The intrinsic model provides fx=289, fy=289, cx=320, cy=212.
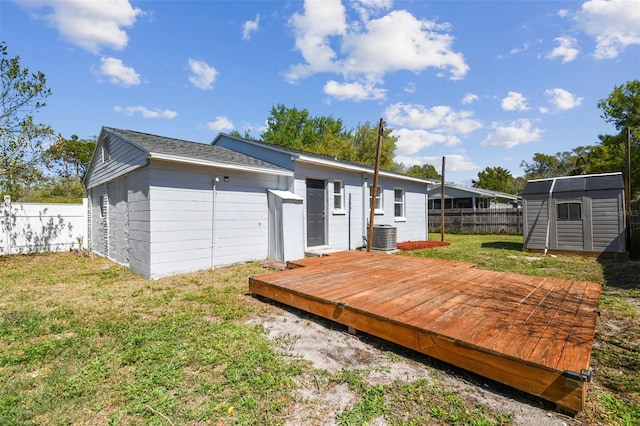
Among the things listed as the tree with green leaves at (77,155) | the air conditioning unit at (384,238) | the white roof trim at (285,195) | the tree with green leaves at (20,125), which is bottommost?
the air conditioning unit at (384,238)

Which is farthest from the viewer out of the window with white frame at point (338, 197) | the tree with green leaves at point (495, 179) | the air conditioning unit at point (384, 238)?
the tree with green leaves at point (495, 179)

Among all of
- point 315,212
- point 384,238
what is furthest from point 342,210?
point 384,238

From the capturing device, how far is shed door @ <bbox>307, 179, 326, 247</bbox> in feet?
29.8

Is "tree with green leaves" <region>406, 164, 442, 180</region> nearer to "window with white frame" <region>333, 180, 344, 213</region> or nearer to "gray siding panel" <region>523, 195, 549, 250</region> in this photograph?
"gray siding panel" <region>523, 195, 549, 250</region>

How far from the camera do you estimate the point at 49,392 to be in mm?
2262

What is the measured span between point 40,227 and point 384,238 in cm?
1267

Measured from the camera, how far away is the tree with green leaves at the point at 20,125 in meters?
9.12

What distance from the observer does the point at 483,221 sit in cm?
1802

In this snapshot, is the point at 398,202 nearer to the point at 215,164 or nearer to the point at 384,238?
the point at 384,238

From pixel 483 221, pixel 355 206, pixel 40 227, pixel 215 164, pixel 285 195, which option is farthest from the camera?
pixel 483 221

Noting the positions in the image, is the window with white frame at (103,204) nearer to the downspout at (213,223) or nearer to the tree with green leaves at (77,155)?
the downspout at (213,223)

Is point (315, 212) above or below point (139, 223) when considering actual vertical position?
above

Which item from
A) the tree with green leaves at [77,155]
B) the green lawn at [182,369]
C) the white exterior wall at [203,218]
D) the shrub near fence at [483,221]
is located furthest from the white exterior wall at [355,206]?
the tree with green leaves at [77,155]

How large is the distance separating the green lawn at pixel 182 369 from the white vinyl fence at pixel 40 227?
7362mm
